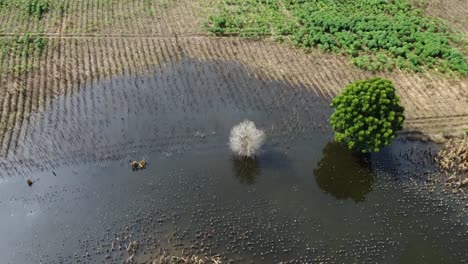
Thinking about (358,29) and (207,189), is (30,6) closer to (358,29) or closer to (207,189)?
(207,189)

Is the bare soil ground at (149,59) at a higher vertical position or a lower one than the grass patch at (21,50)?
higher

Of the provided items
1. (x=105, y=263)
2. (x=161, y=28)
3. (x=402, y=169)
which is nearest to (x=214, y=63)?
(x=161, y=28)

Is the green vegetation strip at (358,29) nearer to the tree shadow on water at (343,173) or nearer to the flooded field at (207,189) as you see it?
the flooded field at (207,189)

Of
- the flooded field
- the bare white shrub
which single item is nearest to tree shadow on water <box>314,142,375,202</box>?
the flooded field

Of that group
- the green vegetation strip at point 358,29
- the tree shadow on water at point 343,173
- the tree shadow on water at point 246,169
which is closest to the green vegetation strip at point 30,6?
the green vegetation strip at point 358,29

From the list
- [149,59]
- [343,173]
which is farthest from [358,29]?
[149,59]

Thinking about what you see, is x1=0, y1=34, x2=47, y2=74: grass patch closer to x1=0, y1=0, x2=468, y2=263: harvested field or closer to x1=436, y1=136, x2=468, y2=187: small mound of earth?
x1=0, y1=0, x2=468, y2=263: harvested field
